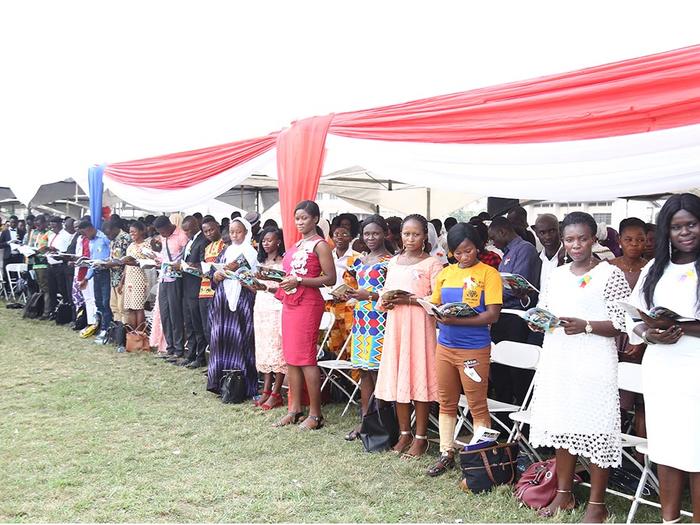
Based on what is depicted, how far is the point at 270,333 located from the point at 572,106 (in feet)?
11.2

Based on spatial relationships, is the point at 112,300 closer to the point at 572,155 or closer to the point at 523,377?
the point at 523,377

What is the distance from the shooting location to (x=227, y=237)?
23.3 feet

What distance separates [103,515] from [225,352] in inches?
107

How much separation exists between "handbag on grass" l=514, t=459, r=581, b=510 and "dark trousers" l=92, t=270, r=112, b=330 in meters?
7.17

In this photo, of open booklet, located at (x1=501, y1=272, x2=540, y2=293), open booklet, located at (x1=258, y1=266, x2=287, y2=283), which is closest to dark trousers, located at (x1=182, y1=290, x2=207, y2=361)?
open booklet, located at (x1=258, y1=266, x2=287, y2=283)

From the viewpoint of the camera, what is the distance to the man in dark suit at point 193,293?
738 cm

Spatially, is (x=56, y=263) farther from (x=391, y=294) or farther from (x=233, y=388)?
(x=391, y=294)

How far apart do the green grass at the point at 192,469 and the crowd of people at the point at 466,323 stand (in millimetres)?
301

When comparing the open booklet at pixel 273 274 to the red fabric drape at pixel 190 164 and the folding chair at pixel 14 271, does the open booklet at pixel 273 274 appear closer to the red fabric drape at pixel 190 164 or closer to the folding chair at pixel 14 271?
the red fabric drape at pixel 190 164

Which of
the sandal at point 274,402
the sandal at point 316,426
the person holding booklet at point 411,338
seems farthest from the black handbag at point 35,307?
the person holding booklet at point 411,338

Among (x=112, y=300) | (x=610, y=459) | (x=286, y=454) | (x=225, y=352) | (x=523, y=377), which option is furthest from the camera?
(x=112, y=300)

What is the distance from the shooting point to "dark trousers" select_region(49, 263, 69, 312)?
11086mm

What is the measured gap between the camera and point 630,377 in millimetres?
3799

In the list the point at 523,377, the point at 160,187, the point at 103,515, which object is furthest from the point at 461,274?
the point at 160,187
